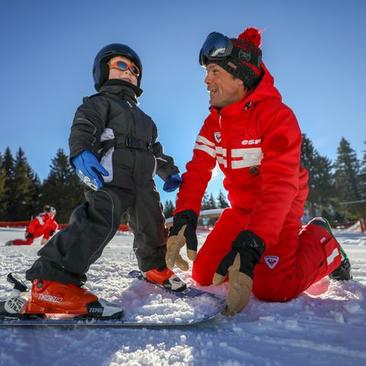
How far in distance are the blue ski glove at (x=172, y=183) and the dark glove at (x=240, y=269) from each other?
1158 millimetres

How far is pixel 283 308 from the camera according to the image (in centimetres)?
178

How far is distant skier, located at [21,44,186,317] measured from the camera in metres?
1.83

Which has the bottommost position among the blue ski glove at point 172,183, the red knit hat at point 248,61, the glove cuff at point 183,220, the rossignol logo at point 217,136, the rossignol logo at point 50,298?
the rossignol logo at point 50,298

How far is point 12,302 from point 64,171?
4842 centimetres

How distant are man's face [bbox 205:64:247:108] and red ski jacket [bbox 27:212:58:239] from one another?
11.3 metres

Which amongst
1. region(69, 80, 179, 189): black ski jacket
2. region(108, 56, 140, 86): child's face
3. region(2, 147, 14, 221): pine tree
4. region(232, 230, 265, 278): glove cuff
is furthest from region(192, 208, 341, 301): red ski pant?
region(2, 147, 14, 221): pine tree

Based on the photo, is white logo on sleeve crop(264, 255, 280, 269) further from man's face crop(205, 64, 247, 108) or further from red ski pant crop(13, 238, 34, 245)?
red ski pant crop(13, 238, 34, 245)

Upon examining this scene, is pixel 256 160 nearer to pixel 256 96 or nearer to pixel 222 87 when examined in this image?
pixel 256 96

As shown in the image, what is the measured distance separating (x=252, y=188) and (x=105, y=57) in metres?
1.63

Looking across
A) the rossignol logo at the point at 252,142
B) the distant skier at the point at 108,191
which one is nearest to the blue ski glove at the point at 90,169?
the distant skier at the point at 108,191

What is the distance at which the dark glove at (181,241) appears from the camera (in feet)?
7.21

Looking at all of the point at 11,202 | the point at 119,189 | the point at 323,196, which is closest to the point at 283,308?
the point at 119,189

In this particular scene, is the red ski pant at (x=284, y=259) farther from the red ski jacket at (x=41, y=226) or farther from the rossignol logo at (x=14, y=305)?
the red ski jacket at (x=41, y=226)

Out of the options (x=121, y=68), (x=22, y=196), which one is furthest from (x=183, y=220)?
(x=22, y=196)
